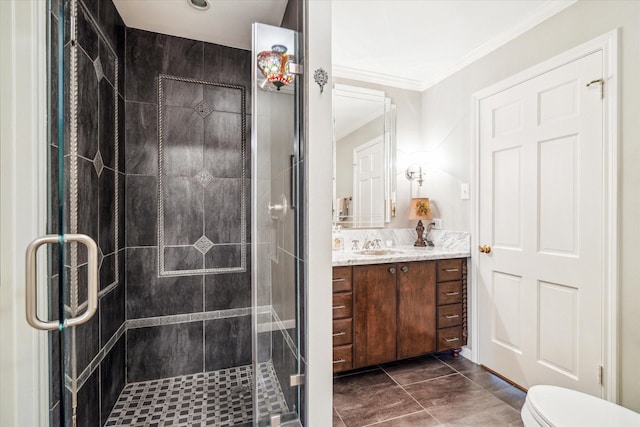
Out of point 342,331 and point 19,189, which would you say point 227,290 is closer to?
point 342,331

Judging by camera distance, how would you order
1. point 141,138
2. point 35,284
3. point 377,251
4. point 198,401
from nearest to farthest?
point 35,284
point 198,401
point 141,138
point 377,251

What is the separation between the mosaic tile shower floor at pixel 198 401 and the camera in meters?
1.44

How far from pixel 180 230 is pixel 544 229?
7.86 feet

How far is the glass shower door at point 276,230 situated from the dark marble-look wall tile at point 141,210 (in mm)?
976

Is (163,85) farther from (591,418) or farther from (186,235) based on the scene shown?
(591,418)

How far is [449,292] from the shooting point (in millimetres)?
2379

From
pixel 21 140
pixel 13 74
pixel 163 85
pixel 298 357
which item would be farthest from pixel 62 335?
pixel 163 85

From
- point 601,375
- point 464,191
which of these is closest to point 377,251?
point 464,191

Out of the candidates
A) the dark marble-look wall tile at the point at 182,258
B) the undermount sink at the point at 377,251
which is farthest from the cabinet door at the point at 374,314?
the dark marble-look wall tile at the point at 182,258

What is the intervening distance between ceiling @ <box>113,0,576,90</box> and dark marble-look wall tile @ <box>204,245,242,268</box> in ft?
4.85

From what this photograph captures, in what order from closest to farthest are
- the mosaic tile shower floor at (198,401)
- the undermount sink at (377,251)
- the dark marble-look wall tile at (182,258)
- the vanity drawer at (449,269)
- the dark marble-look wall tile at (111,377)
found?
the mosaic tile shower floor at (198,401) < the dark marble-look wall tile at (111,377) < the dark marble-look wall tile at (182,258) < the vanity drawer at (449,269) < the undermount sink at (377,251)

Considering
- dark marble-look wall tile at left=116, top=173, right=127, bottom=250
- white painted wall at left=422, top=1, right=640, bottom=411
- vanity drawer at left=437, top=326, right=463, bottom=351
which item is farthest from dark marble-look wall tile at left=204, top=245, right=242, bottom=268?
white painted wall at left=422, top=1, right=640, bottom=411

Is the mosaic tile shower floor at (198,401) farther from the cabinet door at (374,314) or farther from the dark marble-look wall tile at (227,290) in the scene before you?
the cabinet door at (374,314)

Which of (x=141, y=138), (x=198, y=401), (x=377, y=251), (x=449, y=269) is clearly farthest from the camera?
(x=377, y=251)
